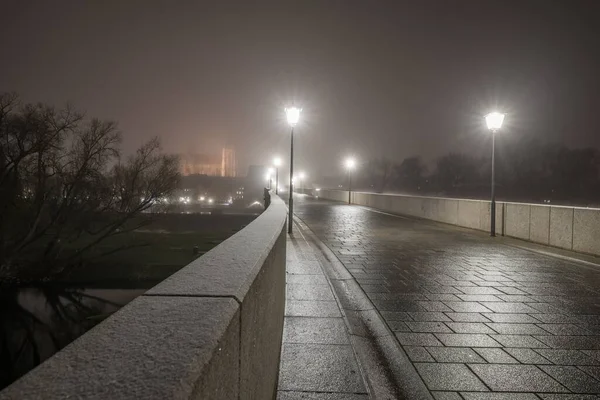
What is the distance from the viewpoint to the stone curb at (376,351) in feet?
11.4

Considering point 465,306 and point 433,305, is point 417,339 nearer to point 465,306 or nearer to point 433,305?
point 433,305

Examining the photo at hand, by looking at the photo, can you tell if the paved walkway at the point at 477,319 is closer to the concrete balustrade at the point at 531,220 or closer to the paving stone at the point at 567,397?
the paving stone at the point at 567,397

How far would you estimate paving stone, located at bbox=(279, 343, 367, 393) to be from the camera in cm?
346

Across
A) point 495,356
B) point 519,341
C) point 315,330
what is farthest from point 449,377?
point 315,330

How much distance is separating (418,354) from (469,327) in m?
1.20

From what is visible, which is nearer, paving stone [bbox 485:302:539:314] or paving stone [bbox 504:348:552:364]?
paving stone [bbox 504:348:552:364]

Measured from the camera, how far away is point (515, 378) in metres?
3.67

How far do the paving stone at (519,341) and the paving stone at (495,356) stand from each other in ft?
0.79

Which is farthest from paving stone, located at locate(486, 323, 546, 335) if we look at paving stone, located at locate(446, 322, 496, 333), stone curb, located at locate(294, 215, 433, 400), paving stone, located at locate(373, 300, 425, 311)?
stone curb, located at locate(294, 215, 433, 400)

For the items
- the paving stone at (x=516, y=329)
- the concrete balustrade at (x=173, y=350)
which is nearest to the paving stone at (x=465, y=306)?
the paving stone at (x=516, y=329)

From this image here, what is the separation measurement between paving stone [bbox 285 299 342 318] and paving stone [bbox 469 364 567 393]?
195 centimetres

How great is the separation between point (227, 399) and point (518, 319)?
5136 millimetres

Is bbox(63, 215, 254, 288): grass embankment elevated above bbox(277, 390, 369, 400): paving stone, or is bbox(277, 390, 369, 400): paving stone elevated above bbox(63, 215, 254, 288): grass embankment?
bbox(277, 390, 369, 400): paving stone

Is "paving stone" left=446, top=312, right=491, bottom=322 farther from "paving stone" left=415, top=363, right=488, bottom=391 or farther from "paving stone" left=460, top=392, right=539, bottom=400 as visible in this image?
"paving stone" left=460, top=392, right=539, bottom=400
